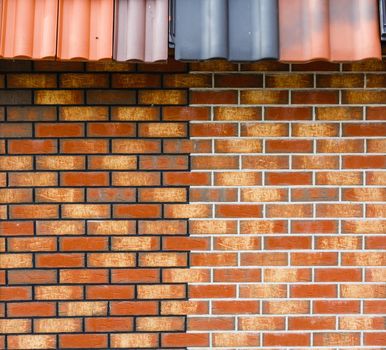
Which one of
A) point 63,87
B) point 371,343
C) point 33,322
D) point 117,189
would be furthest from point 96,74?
point 371,343

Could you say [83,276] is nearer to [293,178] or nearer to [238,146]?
[238,146]

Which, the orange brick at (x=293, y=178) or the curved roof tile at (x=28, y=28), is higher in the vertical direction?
the curved roof tile at (x=28, y=28)

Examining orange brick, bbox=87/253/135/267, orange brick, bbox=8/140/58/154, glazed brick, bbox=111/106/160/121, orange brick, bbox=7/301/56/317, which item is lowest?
orange brick, bbox=7/301/56/317

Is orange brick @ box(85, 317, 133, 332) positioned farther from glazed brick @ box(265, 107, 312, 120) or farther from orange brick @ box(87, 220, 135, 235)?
glazed brick @ box(265, 107, 312, 120)

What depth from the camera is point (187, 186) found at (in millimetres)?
2750

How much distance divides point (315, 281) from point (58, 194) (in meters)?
1.44

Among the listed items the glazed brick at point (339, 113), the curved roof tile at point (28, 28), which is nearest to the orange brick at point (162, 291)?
the glazed brick at point (339, 113)

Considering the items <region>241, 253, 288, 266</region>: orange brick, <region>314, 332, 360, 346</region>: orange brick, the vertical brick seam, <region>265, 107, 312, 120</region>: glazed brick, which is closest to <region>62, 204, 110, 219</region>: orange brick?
the vertical brick seam

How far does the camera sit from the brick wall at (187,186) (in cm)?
274

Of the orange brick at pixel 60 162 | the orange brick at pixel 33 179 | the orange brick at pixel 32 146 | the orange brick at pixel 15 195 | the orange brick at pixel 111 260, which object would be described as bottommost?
the orange brick at pixel 111 260

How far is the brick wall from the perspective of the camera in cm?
274

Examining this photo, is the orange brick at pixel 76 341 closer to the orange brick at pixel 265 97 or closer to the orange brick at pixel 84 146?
the orange brick at pixel 84 146

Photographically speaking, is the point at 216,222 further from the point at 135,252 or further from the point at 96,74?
the point at 96,74

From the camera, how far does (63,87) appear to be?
2.74 metres
